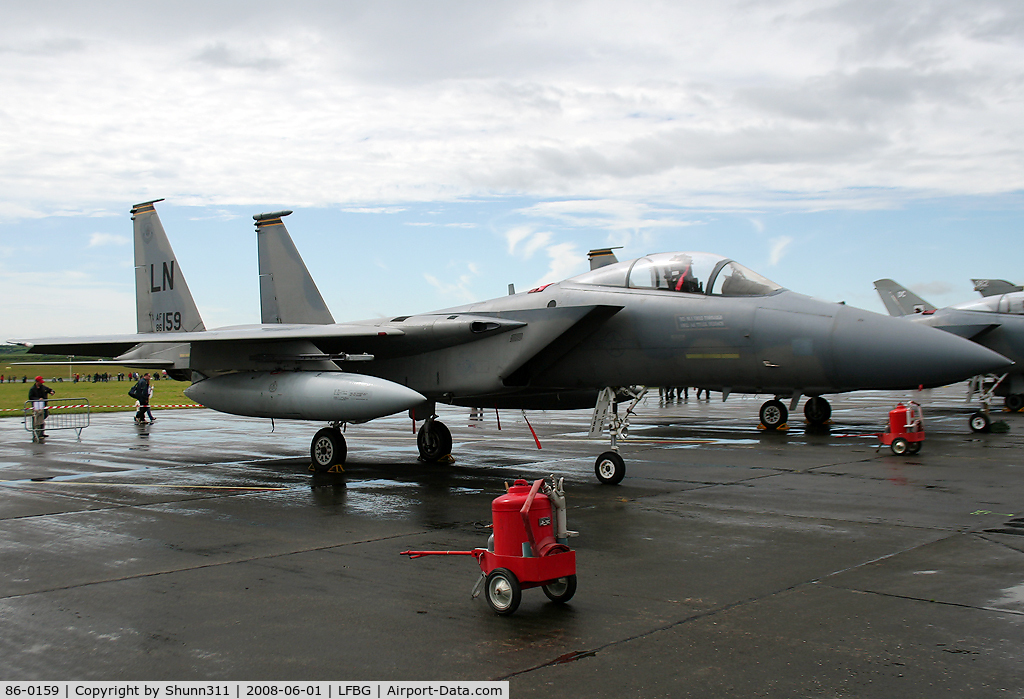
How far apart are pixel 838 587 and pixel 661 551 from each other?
1.44 metres

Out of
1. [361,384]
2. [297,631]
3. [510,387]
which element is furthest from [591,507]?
[297,631]

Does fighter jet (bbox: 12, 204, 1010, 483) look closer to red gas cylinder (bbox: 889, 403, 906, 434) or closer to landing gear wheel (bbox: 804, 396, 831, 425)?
red gas cylinder (bbox: 889, 403, 906, 434)

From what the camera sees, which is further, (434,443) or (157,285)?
(157,285)

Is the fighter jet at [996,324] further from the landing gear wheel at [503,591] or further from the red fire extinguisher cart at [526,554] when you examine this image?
the landing gear wheel at [503,591]

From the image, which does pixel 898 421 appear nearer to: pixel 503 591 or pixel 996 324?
pixel 996 324

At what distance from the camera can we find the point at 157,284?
49.4ft

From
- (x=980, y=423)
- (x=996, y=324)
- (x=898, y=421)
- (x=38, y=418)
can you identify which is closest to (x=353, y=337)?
(x=898, y=421)

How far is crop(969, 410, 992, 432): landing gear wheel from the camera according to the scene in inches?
653

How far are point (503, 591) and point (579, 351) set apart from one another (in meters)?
5.85

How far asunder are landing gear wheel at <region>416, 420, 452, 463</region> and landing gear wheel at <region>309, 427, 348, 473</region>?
164cm

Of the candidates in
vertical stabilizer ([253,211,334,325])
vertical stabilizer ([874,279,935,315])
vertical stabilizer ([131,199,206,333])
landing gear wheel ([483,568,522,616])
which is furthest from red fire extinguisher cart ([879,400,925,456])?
vertical stabilizer ([874,279,935,315])

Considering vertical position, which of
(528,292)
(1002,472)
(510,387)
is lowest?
(1002,472)

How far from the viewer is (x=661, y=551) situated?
20.1 feet

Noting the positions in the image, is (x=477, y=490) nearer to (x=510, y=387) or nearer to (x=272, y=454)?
(x=510, y=387)
